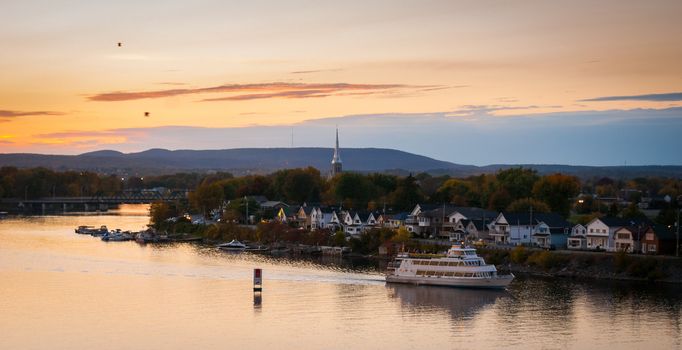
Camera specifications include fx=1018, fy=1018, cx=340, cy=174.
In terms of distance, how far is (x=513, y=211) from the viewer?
5822cm

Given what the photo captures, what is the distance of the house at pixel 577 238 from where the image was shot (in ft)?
165

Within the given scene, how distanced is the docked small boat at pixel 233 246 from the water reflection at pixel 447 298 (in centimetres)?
1982

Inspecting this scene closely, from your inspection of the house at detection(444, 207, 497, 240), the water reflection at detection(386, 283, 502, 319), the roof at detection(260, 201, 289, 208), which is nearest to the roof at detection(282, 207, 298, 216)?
the roof at detection(260, 201, 289, 208)

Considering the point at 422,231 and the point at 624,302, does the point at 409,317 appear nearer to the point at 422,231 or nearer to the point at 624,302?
the point at 624,302

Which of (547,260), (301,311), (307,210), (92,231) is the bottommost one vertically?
(301,311)

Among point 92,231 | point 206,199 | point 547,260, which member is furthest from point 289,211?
point 547,260

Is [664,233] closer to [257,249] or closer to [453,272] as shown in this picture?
[453,272]

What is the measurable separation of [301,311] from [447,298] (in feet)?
22.4

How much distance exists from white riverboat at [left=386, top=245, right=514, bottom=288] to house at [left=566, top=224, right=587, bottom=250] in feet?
35.1

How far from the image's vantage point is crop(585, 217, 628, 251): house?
48656mm

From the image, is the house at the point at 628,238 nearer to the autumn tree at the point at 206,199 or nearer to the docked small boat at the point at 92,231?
the docked small boat at the point at 92,231

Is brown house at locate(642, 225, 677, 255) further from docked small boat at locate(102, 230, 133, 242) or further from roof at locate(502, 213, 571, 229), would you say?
docked small boat at locate(102, 230, 133, 242)

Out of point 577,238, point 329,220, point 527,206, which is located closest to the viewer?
point 577,238

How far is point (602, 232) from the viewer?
4922cm
